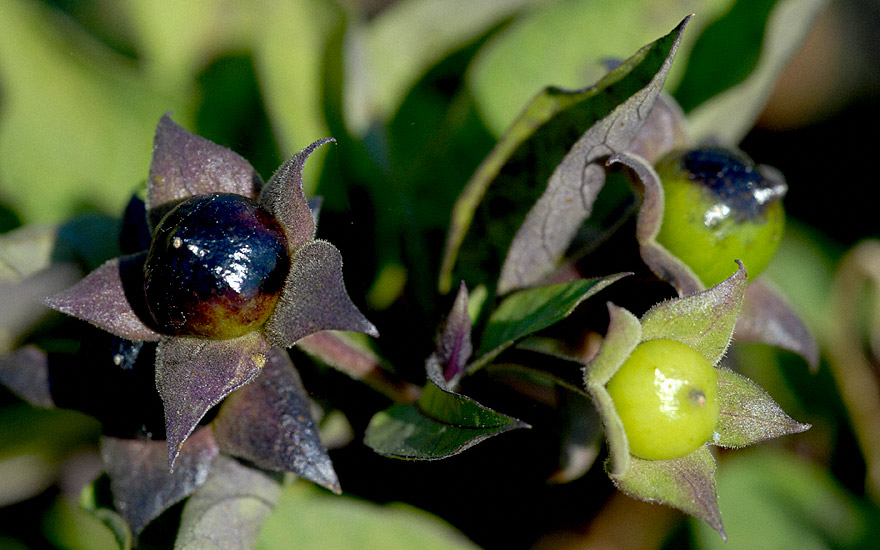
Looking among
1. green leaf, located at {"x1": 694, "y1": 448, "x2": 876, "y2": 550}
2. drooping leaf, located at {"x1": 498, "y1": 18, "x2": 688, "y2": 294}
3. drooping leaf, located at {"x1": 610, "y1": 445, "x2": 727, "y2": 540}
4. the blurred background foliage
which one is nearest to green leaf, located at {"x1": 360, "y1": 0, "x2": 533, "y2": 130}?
the blurred background foliage

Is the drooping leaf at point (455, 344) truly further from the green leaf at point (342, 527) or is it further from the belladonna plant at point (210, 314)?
the green leaf at point (342, 527)

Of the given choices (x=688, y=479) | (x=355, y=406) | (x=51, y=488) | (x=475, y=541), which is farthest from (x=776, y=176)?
(x=51, y=488)

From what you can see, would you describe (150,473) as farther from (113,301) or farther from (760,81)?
(760,81)

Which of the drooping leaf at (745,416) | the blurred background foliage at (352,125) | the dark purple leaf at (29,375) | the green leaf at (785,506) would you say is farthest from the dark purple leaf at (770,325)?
the dark purple leaf at (29,375)

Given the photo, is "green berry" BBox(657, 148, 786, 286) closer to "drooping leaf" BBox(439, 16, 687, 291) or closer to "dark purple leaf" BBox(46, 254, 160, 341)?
"drooping leaf" BBox(439, 16, 687, 291)

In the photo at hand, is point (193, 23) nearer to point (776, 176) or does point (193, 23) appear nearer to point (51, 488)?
point (51, 488)
